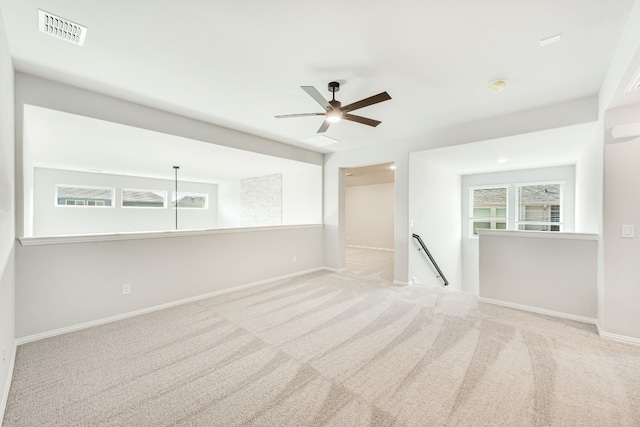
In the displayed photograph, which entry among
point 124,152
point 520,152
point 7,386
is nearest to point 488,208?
point 520,152

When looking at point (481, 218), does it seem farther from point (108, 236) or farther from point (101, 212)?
point (101, 212)

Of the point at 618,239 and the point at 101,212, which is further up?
the point at 101,212

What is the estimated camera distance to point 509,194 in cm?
647

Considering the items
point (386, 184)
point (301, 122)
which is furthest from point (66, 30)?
point (386, 184)

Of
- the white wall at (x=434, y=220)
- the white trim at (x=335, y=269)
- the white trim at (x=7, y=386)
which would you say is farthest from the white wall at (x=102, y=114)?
the white wall at (x=434, y=220)

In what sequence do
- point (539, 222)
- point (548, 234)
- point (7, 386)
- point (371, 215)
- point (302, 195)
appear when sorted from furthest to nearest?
point (371, 215)
point (302, 195)
point (539, 222)
point (548, 234)
point (7, 386)

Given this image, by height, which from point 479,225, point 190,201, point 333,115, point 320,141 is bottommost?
point 479,225

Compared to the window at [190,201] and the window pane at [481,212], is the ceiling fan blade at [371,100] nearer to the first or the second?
the window pane at [481,212]

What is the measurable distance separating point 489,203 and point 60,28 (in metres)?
8.14

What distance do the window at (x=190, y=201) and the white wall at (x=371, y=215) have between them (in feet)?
17.2

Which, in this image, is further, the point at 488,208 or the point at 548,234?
the point at 488,208

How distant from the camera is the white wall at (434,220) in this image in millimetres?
4820

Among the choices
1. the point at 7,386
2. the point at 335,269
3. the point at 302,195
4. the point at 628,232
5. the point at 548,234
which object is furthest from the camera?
the point at 302,195

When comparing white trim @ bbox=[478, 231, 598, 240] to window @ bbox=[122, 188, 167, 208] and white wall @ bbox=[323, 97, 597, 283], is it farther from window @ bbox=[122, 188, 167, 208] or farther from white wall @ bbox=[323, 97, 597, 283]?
window @ bbox=[122, 188, 167, 208]
